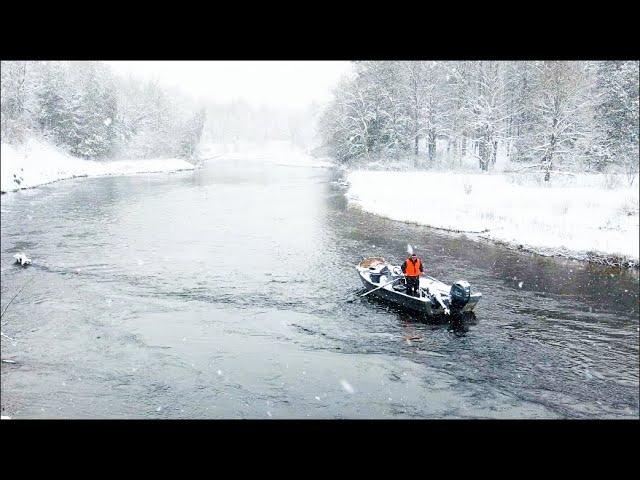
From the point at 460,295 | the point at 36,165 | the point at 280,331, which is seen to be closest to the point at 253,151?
the point at 280,331

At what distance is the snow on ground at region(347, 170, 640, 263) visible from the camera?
2158 centimetres

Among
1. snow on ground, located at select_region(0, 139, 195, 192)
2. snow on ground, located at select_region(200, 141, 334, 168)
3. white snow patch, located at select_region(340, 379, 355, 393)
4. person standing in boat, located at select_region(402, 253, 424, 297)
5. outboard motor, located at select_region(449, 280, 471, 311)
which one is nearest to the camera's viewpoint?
snow on ground, located at select_region(0, 139, 195, 192)

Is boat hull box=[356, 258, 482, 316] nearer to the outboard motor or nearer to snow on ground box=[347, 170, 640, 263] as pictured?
the outboard motor

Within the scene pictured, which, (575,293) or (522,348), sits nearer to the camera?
(522,348)

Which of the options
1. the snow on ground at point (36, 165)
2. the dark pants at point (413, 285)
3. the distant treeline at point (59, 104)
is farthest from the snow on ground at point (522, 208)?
the distant treeline at point (59, 104)

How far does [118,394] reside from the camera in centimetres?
1020

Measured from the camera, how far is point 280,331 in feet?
45.4

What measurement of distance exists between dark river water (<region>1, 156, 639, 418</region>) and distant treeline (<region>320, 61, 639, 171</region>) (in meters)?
17.1

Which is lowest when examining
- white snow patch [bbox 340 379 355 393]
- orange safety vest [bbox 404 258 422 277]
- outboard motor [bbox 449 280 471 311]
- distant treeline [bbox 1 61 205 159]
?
white snow patch [bbox 340 379 355 393]

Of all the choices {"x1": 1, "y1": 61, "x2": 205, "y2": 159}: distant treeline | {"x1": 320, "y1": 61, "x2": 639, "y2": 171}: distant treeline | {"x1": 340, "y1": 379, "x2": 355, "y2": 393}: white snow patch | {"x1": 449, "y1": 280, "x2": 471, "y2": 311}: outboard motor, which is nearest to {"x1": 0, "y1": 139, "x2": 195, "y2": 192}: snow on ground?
{"x1": 1, "y1": 61, "x2": 205, "y2": 159}: distant treeline
